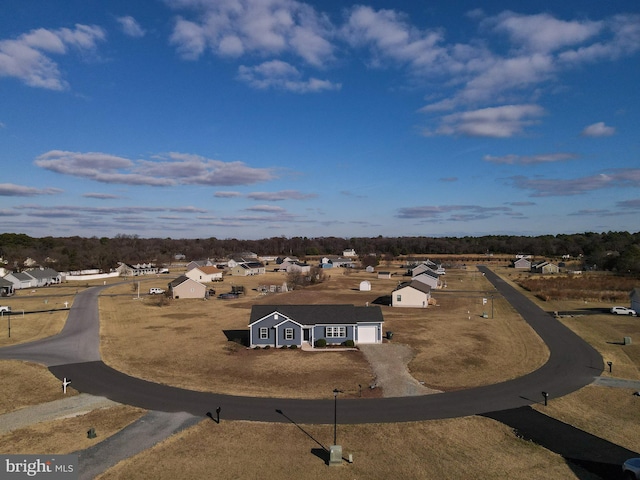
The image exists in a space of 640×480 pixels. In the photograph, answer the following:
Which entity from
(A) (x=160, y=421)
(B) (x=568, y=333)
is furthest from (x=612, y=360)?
(A) (x=160, y=421)

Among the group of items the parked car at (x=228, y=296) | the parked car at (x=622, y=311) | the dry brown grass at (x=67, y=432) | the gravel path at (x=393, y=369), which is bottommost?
the dry brown grass at (x=67, y=432)

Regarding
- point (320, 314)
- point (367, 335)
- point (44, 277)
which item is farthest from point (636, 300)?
point (44, 277)

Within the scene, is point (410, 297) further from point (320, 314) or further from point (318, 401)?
point (318, 401)

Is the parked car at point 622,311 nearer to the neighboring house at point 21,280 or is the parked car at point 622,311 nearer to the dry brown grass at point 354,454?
the dry brown grass at point 354,454

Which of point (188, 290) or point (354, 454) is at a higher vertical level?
point (188, 290)

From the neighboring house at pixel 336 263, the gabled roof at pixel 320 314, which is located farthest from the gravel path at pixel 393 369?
the neighboring house at pixel 336 263
